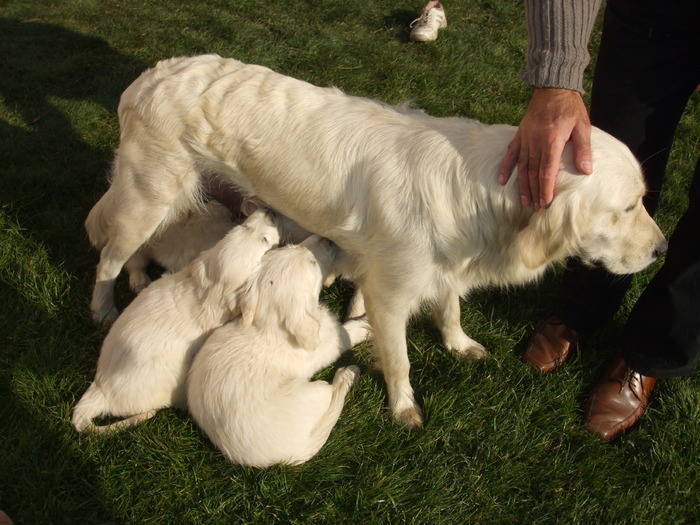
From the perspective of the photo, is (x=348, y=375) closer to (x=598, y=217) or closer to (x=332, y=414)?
(x=332, y=414)

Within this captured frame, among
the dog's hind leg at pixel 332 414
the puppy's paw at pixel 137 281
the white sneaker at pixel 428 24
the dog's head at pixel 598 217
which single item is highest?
the dog's head at pixel 598 217

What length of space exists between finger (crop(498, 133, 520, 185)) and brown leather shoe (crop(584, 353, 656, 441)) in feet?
4.13

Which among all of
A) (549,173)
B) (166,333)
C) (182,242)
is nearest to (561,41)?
(549,173)

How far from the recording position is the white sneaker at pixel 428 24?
5.84 m

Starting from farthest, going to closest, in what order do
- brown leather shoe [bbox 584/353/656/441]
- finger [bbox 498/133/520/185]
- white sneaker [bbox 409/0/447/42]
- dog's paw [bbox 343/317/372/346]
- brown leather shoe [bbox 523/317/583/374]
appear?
white sneaker [bbox 409/0/447/42], dog's paw [bbox 343/317/372/346], brown leather shoe [bbox 523/317/583/374], brown leather shoe [bbox 584/353/656/441], finger [bbox 498/133/520/185]

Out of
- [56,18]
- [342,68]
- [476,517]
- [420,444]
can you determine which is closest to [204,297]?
[420,444]

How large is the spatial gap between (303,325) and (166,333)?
0.66m

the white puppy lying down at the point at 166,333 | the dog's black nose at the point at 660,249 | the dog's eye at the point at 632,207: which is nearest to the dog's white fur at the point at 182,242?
the white puppy lying down at the point at 166,333

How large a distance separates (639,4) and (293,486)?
99.7 inches

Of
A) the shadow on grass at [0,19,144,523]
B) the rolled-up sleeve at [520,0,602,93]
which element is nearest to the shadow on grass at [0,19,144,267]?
the shadow on grass at [0,19,144,523]

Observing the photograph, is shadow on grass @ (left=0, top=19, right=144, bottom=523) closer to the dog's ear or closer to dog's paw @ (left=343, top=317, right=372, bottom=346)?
the dog's ear

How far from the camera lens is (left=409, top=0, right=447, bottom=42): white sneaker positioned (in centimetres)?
584

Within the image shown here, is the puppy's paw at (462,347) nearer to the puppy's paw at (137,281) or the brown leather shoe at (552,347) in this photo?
the brown leather shoe at (552,347)

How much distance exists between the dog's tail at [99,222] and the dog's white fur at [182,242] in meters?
0.04
